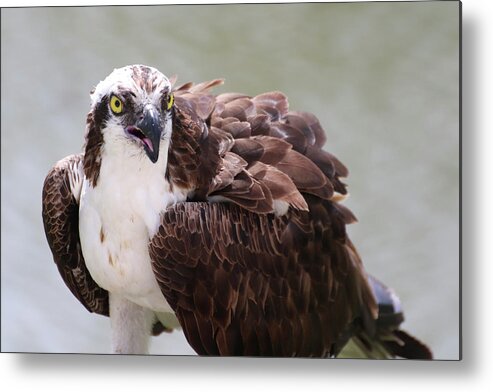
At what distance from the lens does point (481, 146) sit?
2.35m

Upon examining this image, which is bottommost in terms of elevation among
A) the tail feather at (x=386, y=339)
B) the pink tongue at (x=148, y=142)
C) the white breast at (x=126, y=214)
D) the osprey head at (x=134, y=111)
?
the tail feather at (x=386, y=339)

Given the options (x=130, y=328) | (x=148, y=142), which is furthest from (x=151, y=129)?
(x=130, y=328)

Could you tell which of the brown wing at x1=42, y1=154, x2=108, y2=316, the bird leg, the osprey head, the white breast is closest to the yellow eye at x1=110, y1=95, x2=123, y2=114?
the osprey head

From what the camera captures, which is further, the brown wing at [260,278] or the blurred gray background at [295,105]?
the blurred gray background at [295,105]

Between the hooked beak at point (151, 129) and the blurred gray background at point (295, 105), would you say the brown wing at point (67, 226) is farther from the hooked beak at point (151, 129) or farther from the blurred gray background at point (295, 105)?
the hooked beak at point (151, 129)

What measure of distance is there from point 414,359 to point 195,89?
0.90 m

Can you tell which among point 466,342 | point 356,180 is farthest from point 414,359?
point 356,180

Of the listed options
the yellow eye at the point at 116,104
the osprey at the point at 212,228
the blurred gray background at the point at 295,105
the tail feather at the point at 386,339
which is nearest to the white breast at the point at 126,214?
the osprey at the point at 212,228

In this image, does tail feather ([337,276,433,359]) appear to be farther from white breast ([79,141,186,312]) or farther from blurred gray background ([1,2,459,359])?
white breast ([79,141,186,312])

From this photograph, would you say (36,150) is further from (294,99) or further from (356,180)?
(356,180)

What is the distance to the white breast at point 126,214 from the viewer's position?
2.22 m

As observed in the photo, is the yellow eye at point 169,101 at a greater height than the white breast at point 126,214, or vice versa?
the yellow eye at point 169,101

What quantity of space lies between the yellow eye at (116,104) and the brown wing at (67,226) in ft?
0.78

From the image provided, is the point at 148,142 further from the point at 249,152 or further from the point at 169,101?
the point at 249,152
